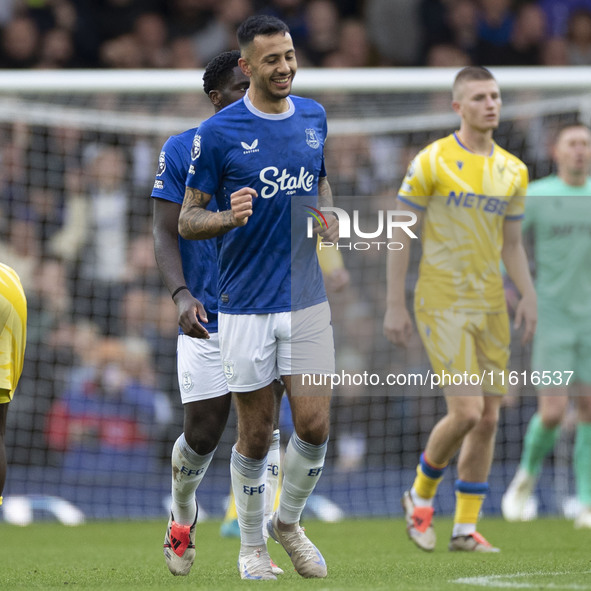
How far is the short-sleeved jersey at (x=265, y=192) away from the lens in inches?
190

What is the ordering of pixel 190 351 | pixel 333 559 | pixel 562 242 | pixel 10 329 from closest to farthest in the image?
pixel 10 329
pixel 190 351
pixel 333 559
pixel 562 242

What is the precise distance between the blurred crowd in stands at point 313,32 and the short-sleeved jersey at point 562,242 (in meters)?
5.21

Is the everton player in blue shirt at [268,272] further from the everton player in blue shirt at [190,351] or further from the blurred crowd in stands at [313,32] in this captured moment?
the blurred crowd in stands at [313,32]

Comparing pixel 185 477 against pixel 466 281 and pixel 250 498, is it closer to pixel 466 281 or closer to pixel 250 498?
pixel 250 498

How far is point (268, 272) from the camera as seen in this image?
4.89m

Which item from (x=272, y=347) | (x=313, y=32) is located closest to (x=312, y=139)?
(x=272, y=347)

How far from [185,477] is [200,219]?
1.36m

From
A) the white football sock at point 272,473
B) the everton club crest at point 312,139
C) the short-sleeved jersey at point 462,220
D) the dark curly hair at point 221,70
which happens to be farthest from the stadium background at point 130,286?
the everton club crest at point 312,139

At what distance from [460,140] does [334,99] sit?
13.4 ft

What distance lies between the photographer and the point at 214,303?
5598 mm

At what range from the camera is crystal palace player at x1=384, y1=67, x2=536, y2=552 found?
21.1ft

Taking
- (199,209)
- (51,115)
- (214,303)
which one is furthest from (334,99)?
(199,209)

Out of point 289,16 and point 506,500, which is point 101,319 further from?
point 289,16

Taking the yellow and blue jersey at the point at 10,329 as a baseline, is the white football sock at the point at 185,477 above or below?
below
